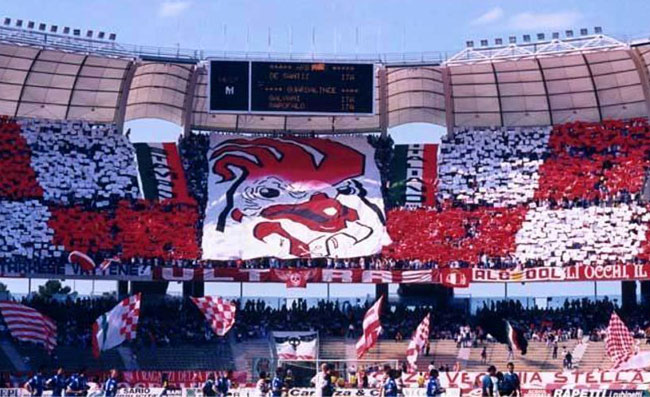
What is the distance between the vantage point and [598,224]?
61812 mm

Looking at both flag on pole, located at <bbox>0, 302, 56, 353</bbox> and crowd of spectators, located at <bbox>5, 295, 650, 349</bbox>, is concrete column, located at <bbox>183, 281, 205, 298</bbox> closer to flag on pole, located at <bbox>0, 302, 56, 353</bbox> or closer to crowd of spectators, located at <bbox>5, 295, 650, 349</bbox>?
crowd of spectators, located at <bbox>5, 295, 650, 349</bbox>

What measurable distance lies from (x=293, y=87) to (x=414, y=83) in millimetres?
6350

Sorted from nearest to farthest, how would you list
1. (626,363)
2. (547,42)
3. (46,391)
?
(46,391) < (626,363) < (547,42)

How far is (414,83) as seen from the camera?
65.2 m

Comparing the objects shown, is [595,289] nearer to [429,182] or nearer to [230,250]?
[429,182]

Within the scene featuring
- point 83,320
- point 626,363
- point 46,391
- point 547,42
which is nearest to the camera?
point 46,391

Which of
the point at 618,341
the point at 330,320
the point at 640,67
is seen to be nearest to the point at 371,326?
the point at 330,320

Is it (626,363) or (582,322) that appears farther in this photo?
(582,322)

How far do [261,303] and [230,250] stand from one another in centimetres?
299

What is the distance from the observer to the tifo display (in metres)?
60.0

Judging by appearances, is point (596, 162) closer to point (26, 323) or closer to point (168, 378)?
point (168, 378)

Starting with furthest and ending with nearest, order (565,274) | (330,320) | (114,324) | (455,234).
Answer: (455,234) < (330,320) < (565,274) < (114,324)

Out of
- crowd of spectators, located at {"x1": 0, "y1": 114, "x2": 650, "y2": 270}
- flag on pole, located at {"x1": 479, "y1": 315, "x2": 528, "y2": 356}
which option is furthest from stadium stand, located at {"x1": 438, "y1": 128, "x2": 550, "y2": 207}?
flag on pole, located at {"x1": 479, "y1": 315, "x2": 528, "y2": 356}

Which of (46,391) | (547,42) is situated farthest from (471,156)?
(46,391)
